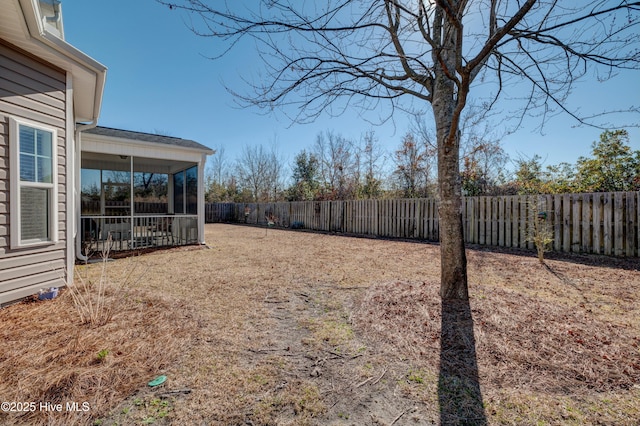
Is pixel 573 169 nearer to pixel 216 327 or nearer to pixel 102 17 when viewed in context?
pixel 216 327

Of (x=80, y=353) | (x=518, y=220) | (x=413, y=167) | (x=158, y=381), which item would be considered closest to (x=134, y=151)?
(x=80, y=353)

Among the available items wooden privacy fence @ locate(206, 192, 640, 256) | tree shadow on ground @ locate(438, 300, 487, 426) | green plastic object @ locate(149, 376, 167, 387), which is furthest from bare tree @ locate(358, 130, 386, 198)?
green plastic object @ locate(149, 376, 167, 387)

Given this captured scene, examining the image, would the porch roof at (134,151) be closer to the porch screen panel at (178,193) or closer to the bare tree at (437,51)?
the porch screen panel at (178,193)

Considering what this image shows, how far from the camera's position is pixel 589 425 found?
59.6 inches

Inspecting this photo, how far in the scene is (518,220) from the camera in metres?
7.63

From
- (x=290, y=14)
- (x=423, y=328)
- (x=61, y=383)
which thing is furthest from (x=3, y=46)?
(x=423, y=328)

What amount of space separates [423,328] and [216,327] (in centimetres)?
218

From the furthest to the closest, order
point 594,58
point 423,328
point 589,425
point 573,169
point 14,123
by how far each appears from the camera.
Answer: point 573,169 < point 14,123 < point 594,58 < point 423,328 < point 589,425

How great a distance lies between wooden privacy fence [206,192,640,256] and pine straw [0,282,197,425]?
742cm

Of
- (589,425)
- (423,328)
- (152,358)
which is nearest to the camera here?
(589,425)

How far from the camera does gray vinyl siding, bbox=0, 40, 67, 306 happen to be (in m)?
3.17

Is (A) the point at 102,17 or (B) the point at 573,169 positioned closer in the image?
(A) the point at 102,17

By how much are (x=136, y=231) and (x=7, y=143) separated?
4.98 m

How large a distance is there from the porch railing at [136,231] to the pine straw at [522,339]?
6.79 m
